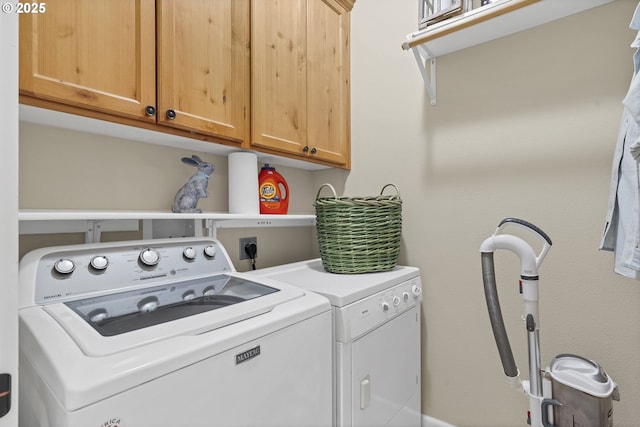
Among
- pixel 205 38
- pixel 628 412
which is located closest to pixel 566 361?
pixel 628 412

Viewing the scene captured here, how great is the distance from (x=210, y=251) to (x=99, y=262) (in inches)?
15.5

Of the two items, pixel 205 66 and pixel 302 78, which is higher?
pixel 302 78

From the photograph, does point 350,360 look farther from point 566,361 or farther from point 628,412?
point 628,412

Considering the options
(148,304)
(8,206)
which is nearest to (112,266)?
(148,304)

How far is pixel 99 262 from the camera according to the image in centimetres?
102

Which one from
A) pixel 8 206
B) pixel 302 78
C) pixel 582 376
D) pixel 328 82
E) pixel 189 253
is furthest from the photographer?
pixel 328 82

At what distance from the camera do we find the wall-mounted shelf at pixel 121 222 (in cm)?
99

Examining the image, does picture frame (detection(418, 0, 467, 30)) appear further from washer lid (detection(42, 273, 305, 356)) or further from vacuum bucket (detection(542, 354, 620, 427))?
vacuum bucket (detection(542, 354, 620, 427))

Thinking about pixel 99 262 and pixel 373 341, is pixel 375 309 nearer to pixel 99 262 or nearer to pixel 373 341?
pixel 373 341

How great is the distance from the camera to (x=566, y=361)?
120cm

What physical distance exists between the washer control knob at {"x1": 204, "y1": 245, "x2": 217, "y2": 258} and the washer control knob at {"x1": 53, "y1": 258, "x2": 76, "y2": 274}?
439 millimetres

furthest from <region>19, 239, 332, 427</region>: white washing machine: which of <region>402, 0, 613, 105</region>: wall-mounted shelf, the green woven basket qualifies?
<region>402, 0, 613, 105</region>: wall-mounted shelf

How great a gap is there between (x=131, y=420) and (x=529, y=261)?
1.15 meters

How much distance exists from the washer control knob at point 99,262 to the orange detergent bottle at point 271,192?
0.78m
